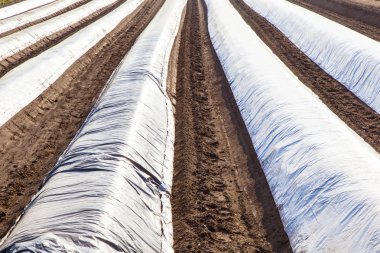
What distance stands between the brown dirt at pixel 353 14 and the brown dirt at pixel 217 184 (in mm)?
8143

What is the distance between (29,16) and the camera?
983 inches

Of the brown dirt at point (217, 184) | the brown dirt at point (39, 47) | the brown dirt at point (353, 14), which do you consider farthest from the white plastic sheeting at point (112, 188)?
the brown dirt at point (353, 14)

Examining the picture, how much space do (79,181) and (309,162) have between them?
3288 mm

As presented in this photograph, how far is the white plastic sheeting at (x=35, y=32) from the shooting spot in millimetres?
16984

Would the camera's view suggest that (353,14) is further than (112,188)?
Yes

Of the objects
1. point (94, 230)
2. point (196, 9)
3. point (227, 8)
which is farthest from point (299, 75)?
point (196, 9)

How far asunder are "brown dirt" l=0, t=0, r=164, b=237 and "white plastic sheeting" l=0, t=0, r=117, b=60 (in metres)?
2.70

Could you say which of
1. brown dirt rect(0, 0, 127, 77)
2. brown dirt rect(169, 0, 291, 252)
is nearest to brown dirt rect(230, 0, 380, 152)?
brown dirt rect(169, 0, 291, 252)

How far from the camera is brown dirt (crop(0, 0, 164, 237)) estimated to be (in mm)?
7883

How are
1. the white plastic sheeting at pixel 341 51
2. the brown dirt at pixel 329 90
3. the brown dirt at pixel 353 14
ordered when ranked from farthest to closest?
the brown dirt at pixel 353 14
the white plastic sheeting at pixel 341 51
the brown dirt at pixel 329 90

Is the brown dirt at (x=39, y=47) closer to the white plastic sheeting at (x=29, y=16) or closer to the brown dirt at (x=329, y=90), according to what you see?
the white plastic sheeting at (x=29, y=16)

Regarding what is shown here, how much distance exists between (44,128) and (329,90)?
6903 mm

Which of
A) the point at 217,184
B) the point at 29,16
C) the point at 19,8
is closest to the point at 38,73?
the point at 217,184

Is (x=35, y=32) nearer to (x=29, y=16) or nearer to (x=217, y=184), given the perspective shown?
(x=29, y=16)
